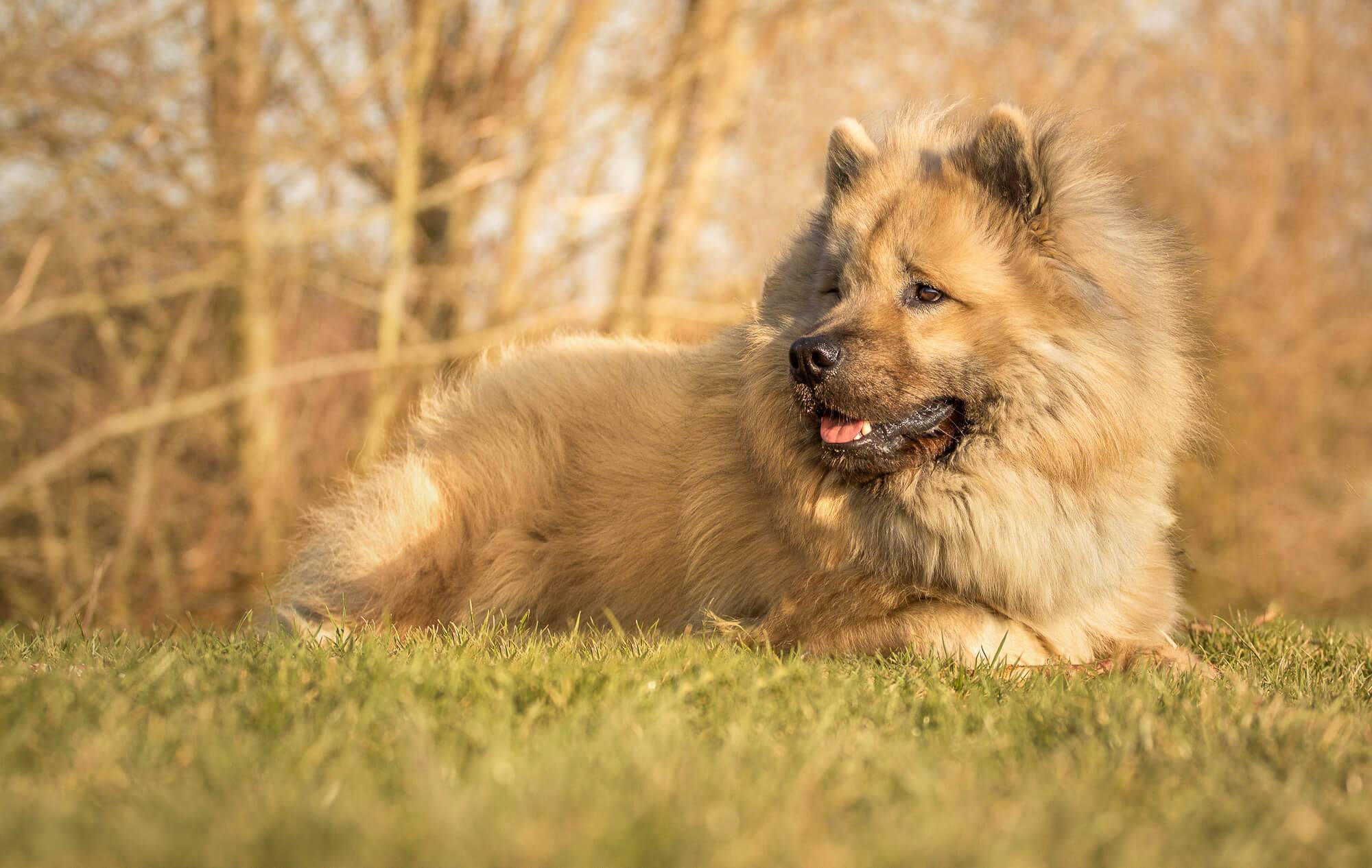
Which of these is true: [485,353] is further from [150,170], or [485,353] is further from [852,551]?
[150,170]

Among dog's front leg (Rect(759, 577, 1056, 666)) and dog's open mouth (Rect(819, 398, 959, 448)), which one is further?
dog's open mouth (Rect(819, 398, 959, 448))

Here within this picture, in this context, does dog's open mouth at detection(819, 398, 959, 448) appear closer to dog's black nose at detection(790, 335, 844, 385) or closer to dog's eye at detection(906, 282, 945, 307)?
dog's black nose at detection(790, 335, 844, 385)

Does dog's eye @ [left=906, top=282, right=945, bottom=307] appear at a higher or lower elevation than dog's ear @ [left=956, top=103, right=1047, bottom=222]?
lower

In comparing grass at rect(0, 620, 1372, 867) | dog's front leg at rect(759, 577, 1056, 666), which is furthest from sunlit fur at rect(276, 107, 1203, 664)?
grass at rect(0, 620, 1372, 867)

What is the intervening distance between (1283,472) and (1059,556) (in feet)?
41.1

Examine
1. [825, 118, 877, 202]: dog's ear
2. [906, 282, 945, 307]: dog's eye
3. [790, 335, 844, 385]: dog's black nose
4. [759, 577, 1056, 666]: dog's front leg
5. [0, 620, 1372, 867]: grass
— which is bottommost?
[759, 577, 1056, 666]: dog's front leg

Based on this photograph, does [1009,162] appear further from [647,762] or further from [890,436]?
[647,762]

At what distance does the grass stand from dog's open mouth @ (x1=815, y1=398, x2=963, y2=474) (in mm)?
848

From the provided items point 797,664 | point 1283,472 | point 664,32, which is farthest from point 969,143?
point 1283,472

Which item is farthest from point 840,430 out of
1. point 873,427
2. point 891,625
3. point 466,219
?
point 466,219

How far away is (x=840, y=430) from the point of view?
415 centimetres

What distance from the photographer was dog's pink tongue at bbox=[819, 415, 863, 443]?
414 cm

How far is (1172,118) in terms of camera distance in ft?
52.6

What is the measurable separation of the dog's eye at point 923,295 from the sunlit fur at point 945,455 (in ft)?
0.13
